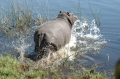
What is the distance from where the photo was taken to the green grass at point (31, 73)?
4996 millimetres

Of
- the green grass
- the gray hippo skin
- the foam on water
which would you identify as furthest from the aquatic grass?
the green grass

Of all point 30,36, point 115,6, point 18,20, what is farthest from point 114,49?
point 115,6

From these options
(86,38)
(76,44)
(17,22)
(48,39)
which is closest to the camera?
(48,39)

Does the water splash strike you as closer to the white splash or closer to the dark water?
the white splash

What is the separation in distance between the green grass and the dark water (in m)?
1.31

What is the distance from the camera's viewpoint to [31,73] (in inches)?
203

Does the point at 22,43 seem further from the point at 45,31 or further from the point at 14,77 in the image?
the point at 14,77

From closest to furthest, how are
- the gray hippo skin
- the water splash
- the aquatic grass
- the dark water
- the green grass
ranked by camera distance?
1. the green grass
2. the gray hippo skin
3. the dark water
4. the water splash
5. the aquatic grass

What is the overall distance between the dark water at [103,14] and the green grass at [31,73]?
4.30 ft

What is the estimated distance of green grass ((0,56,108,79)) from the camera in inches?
197

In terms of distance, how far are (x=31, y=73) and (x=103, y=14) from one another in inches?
310

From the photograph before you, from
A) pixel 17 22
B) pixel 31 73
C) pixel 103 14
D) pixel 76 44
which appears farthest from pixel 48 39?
pixel 103 14

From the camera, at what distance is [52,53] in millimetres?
6828

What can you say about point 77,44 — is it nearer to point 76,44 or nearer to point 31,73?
point 76,44
